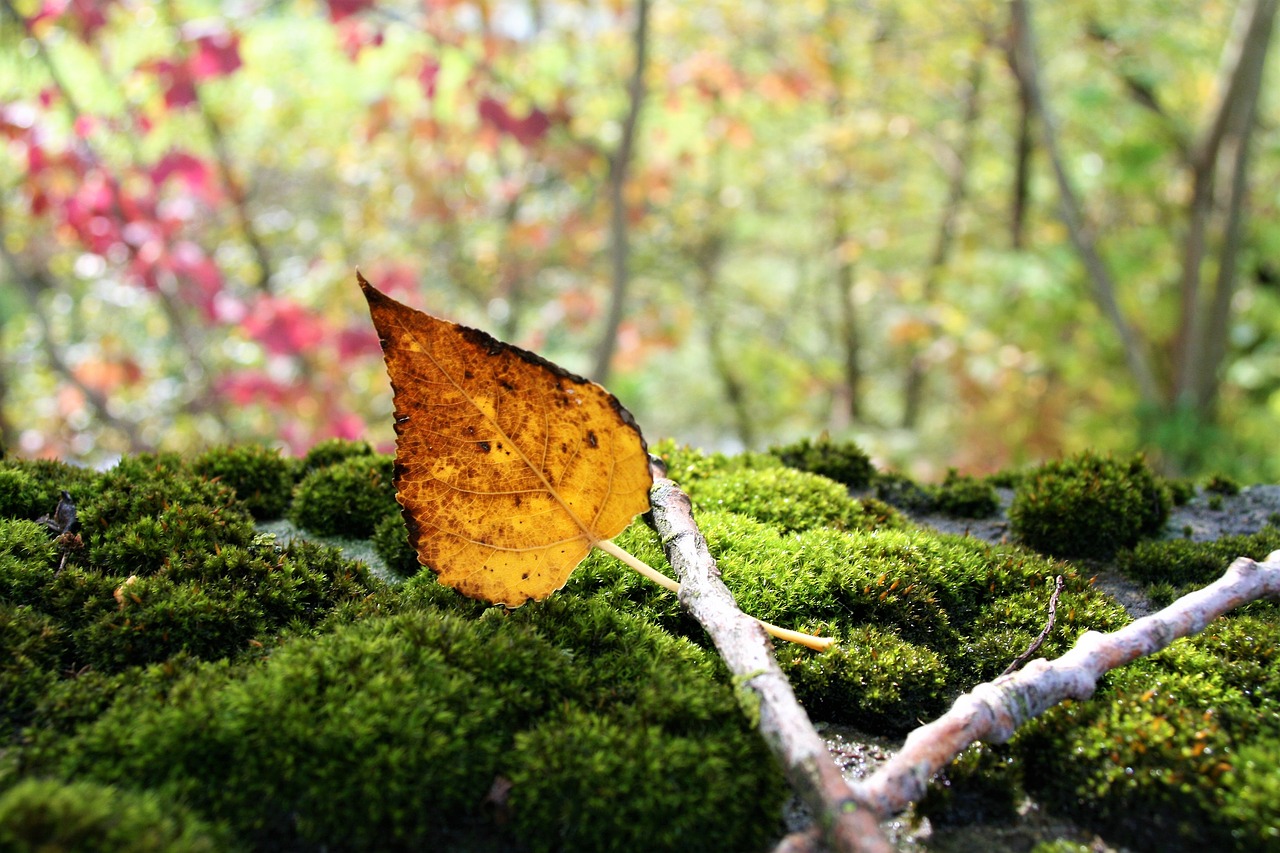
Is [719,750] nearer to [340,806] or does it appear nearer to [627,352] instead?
[340,806]

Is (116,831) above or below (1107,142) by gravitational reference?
below

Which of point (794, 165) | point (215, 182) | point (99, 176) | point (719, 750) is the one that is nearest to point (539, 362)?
point (719, 750)

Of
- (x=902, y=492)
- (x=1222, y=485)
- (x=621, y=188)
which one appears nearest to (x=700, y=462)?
(x=902, y=492)

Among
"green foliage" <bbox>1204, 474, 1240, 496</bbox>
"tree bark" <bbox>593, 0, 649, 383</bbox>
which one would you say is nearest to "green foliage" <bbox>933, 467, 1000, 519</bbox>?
"green foliage" <bbox>1204, 474, 1240, 496</bbox>

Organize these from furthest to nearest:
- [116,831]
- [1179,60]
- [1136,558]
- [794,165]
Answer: [794,165] → [1179,60] → [1136,558] → [116,831]

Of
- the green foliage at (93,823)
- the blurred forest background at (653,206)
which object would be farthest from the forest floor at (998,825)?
the blurred forest background at (653,206)

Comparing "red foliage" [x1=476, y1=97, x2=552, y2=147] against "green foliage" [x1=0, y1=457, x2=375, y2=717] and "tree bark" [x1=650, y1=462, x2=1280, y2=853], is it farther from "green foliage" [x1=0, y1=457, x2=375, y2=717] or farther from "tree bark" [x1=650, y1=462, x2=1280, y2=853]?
"tree bark" [x1=650, y1=462, x2=1280, y2=853]

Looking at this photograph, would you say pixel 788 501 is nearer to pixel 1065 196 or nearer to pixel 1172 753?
pixel 1172 753
